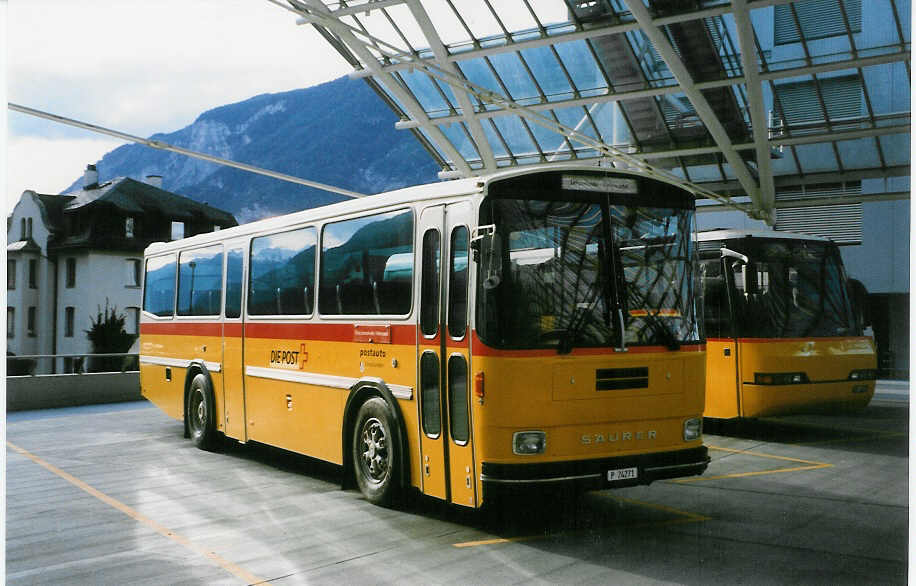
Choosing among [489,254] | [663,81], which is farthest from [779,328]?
[663,81]

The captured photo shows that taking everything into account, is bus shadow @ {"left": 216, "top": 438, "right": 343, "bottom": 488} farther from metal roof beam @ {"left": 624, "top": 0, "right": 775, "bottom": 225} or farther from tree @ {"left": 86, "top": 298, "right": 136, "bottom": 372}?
metal roof beam @ {"left": 624, "top": 0, "right": 775, "bottom": 225}

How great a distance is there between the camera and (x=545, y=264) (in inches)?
274

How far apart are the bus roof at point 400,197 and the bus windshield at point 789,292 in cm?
476

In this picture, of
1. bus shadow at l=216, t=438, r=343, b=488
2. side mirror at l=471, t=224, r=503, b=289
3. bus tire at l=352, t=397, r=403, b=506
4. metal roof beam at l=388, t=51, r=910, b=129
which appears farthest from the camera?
metal roof beam at l=388, t=51, r=910, b=129

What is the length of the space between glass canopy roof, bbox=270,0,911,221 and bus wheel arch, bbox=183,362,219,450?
24.8 feet

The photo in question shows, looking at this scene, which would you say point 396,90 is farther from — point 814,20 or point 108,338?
point 814,20

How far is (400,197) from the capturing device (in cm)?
833

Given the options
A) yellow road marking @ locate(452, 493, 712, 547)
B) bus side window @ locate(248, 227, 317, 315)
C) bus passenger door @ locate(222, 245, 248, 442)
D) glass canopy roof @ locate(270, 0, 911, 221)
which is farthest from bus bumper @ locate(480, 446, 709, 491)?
glass canopy roof @ locate(270, 0, 911, 221)

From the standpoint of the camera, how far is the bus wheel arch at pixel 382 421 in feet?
25.6

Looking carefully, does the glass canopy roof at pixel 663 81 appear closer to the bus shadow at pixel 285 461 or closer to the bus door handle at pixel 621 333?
the bus shadow at pixel 285 461

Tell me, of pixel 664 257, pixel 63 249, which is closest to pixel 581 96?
pixel 63 249

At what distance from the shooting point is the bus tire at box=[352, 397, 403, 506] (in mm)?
7934

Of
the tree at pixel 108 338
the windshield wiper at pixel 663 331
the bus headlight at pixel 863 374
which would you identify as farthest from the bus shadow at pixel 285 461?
the tree at pixel 108 338

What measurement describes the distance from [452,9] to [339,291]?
15.2 metres
